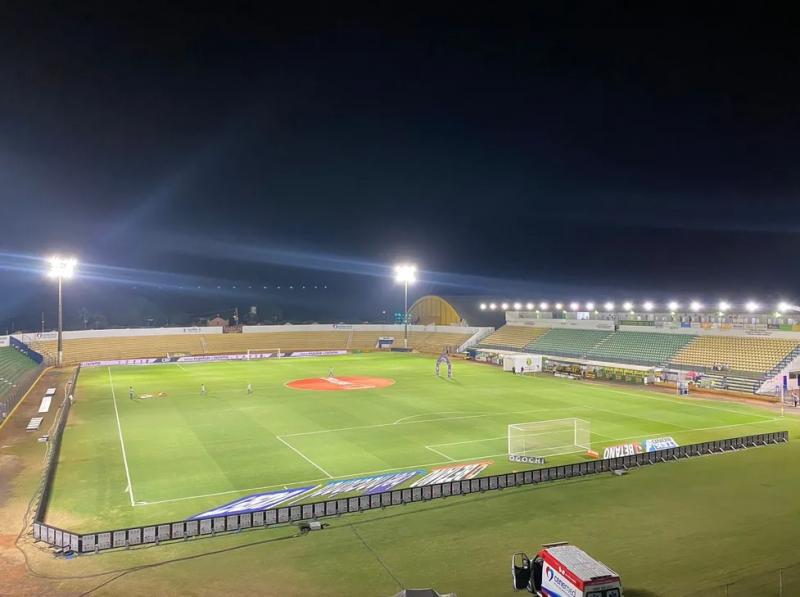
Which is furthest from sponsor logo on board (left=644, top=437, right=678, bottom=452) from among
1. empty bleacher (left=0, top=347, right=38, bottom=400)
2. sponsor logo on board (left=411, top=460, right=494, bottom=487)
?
empty bleacher (left=0, top=347, right=38, bottom=400)

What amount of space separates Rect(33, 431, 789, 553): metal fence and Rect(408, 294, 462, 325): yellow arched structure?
69.3 m

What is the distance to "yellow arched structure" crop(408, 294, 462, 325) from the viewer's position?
95.8 metres

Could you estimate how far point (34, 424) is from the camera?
32531mm

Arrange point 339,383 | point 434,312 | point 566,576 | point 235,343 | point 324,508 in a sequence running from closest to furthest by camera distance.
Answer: point 566,576 → point 324,508 → point 339,383 → point 235,343 → point 434,312

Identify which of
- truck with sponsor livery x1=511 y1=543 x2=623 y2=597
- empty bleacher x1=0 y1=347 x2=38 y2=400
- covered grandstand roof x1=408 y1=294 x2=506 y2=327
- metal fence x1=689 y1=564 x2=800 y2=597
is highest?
covered grandstand roof x1=408 y1=294 x2=506 y2=327

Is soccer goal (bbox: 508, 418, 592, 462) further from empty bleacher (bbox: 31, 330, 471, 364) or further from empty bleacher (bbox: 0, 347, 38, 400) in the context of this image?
empty bleacher (bbox: 31, 330, 471, 364)

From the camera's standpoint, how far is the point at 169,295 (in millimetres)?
164875

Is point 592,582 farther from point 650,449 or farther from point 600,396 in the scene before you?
point 600,396

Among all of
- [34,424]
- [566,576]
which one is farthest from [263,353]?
[566,576]

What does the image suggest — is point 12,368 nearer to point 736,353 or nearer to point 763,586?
point 763,586

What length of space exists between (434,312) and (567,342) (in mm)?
34282

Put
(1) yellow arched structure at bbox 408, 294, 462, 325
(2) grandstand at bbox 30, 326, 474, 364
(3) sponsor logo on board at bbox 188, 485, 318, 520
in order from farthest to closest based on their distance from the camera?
1. (1) yellow arched structure at bbox 408, 294, 462, 325
2. (2) grandstand at bbox 30, 326, 474, 364
3. (3) sponsor logo on board at bbox 188, 485, 318, 520

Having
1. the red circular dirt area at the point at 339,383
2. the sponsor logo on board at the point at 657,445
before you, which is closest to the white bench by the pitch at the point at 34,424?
the red circular dirt area at the point at 339,383

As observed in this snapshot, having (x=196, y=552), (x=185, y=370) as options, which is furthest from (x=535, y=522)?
(x=185, y=370)
